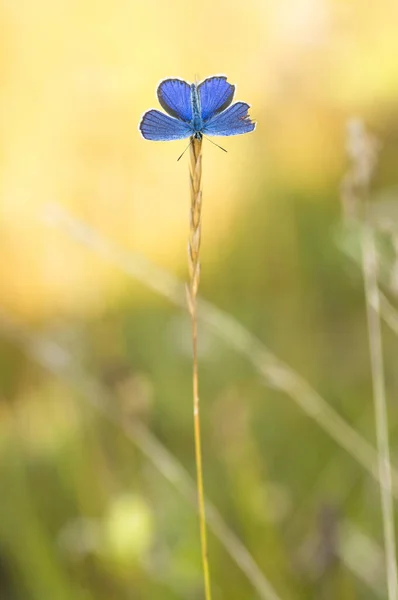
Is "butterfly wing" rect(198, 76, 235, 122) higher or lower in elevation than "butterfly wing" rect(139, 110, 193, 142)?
higher

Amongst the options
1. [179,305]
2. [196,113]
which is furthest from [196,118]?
[179,305]

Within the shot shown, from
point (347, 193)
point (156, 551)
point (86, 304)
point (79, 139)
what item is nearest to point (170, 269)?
point (86, 304)

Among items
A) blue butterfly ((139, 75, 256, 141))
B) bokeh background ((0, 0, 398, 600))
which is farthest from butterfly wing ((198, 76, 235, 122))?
bokeh background ((0, 0, 398, 600))

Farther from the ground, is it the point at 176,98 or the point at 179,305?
the point at 179,305

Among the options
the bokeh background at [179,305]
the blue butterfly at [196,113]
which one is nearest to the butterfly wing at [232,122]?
the blue butterfly at [196,113]

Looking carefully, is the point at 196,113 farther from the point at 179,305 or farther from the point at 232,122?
the point at 179,305

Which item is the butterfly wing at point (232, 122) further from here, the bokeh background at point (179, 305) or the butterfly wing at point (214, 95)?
the bokeh background at point (179, 305)

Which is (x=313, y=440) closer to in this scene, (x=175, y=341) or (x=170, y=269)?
(x=175, y=341)

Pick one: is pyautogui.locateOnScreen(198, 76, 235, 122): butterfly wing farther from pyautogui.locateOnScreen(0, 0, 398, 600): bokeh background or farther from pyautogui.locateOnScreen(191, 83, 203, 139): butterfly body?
pyautogui.locateOnScreen(0, 0, 398, 600): bokeh background
